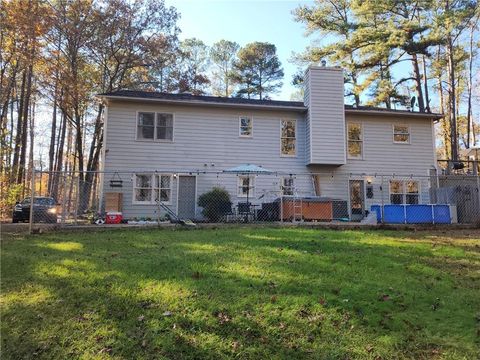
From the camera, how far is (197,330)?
409 cm

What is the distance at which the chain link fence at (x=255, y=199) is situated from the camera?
12.8 m

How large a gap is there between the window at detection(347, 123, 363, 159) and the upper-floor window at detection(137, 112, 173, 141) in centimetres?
857

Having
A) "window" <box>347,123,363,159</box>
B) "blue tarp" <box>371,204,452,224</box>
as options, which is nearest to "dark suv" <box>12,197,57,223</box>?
"blue tarp" <box>371,204,452,224</box>

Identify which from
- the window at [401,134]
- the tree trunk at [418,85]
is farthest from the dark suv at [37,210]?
the tree trunk at [418,85]

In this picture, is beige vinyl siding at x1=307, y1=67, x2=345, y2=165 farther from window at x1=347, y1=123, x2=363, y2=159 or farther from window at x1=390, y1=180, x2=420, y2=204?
window at x1=390, y1=180, x2=420, y2=204

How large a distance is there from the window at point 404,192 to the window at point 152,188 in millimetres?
10676

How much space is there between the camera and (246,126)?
17.0 metres

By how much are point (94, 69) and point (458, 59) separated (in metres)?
26.0

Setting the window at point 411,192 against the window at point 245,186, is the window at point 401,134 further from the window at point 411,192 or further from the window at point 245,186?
the window at point 245,186

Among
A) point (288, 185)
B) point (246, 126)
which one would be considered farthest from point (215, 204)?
point (246, 126)

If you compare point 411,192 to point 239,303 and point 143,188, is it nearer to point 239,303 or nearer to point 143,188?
point 143,188

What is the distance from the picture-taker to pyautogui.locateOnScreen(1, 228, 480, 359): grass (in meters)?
3.87

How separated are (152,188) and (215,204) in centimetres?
297

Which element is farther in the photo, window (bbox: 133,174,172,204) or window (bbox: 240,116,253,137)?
window (bbox: 240,116,253,137)
